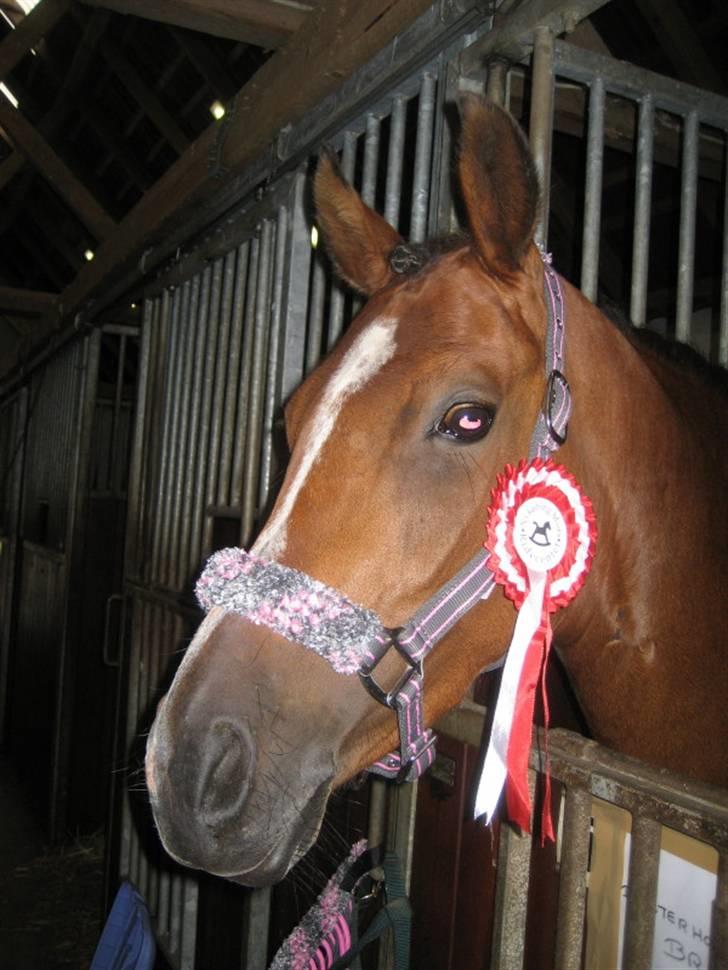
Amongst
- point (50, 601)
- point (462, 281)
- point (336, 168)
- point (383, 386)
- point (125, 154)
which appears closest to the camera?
point (383, 386)

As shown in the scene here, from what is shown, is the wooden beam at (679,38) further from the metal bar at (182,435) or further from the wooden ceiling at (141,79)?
the metal bar at (182,435)

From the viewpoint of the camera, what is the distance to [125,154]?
327 inches

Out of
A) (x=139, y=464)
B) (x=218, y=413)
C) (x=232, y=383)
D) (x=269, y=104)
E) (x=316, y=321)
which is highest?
(x=269, y=104)

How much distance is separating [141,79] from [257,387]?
590 cm

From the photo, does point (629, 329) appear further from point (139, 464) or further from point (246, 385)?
point (139, 464)

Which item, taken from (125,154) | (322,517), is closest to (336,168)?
(322,517)

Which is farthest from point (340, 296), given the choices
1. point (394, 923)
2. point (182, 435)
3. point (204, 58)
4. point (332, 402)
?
point (204, 58)

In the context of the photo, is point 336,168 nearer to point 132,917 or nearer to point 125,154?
point 132,917

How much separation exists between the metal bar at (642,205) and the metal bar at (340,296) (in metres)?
0.84

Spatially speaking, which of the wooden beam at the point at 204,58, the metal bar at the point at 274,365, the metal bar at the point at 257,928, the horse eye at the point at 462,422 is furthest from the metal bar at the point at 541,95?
the wooden beam at the point at 204,58

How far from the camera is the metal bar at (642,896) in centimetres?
105

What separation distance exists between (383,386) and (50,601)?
5316 mm

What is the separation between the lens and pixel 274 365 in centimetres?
253

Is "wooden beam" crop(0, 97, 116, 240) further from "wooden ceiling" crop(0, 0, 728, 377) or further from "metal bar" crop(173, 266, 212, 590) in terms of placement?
"metal bar" crop(173, 266, 212, 590)
